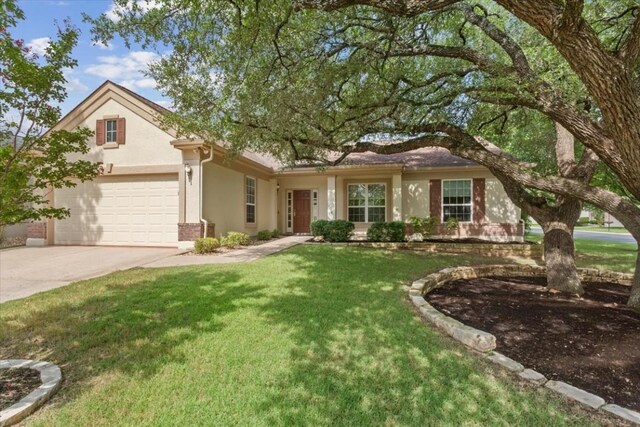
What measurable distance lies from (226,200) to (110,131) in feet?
15.1

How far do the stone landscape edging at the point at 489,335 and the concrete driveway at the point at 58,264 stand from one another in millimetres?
6737

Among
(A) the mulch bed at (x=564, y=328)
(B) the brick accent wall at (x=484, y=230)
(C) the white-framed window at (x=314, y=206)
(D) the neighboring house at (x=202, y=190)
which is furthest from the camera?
(C) the white-framed window at (x=314, y=206)

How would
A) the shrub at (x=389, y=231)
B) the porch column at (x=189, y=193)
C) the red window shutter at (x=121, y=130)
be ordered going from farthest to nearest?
the shrub at (x=389, y=231)
the red window shutter at (x=121, y=130)
the porch column at (x=189, y=193)

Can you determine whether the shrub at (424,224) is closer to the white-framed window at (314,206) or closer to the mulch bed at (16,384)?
the white-framed window at (314,206)

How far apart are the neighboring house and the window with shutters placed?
35mm

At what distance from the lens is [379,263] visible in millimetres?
8664

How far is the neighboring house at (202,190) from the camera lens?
1117cm

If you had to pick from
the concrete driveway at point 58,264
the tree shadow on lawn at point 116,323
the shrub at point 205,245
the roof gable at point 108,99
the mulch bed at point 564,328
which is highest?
the roof gable at point 108,99

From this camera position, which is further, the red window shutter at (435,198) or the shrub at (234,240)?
the red window shutter at (435,198)

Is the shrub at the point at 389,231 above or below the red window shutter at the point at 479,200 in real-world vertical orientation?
below

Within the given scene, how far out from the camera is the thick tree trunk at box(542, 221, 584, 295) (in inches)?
262

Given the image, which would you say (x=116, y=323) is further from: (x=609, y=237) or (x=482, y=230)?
(x=609, y=237)

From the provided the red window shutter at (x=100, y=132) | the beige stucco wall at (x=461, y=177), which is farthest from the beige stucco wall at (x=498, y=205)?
the red window shutter at (x=100, y=132)

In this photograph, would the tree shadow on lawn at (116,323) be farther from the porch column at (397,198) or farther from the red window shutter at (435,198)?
the red window shutter at (435,198)
